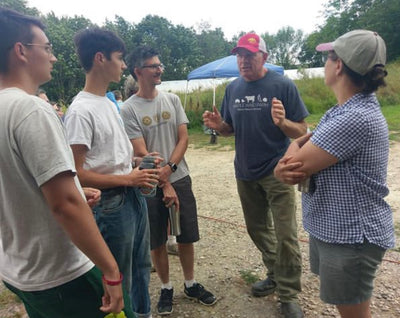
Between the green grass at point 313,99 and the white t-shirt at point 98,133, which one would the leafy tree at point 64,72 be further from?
the white t-shirt at point 98,133

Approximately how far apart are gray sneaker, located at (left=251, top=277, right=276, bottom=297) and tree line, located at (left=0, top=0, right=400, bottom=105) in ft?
56.7

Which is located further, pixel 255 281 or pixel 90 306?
pixel 255 281

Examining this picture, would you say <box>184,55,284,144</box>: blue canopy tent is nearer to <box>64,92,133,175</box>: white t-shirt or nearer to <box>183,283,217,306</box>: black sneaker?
<box>183,283,217,306</box>: black sneaker

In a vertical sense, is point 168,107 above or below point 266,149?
above

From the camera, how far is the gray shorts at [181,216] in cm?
264

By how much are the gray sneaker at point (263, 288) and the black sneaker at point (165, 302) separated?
712 millimetres

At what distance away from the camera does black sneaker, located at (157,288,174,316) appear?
105 inches

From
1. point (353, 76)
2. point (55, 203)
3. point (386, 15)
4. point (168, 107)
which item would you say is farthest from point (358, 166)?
point (386, 15)

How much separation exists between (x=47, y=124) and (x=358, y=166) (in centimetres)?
136

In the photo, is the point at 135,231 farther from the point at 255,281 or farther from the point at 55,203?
the point at 255,281

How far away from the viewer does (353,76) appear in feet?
5.20

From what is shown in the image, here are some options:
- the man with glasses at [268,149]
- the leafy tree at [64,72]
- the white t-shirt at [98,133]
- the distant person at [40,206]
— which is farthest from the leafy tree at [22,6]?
the distant person at [40,206]

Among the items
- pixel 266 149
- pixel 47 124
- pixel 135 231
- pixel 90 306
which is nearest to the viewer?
pixel 47 124

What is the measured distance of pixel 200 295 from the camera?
9.16ft
